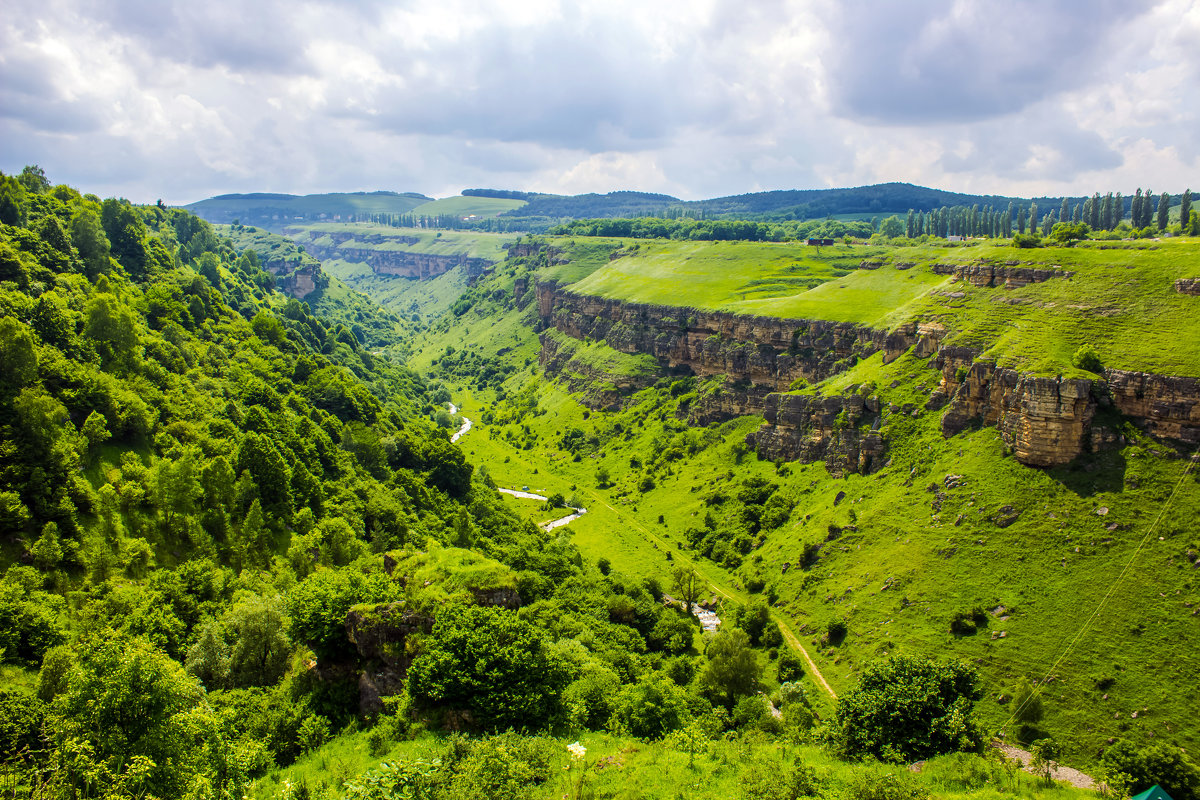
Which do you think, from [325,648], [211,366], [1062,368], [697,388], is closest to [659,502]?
[697,388]

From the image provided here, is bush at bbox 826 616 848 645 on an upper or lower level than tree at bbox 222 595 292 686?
lower

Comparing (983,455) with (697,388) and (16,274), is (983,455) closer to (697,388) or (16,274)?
(697,388)

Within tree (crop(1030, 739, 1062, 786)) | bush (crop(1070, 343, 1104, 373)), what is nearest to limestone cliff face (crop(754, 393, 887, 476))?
bush (crop(1070, 343, 1104, 373))

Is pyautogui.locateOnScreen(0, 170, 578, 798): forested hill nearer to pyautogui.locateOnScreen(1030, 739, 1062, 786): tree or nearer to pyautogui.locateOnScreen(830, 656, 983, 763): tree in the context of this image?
pyautogui.locateOnScreen(830, 656, 983, 763): tree

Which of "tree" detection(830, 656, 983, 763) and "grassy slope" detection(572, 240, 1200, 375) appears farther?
"grassy slope" detection(572, 240, 1200, 375)

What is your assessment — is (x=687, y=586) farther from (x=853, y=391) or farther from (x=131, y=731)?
(x=131, y=731)

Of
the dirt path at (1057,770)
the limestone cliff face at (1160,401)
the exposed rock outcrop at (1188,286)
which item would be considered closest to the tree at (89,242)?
the dirt path at (1057,770)
